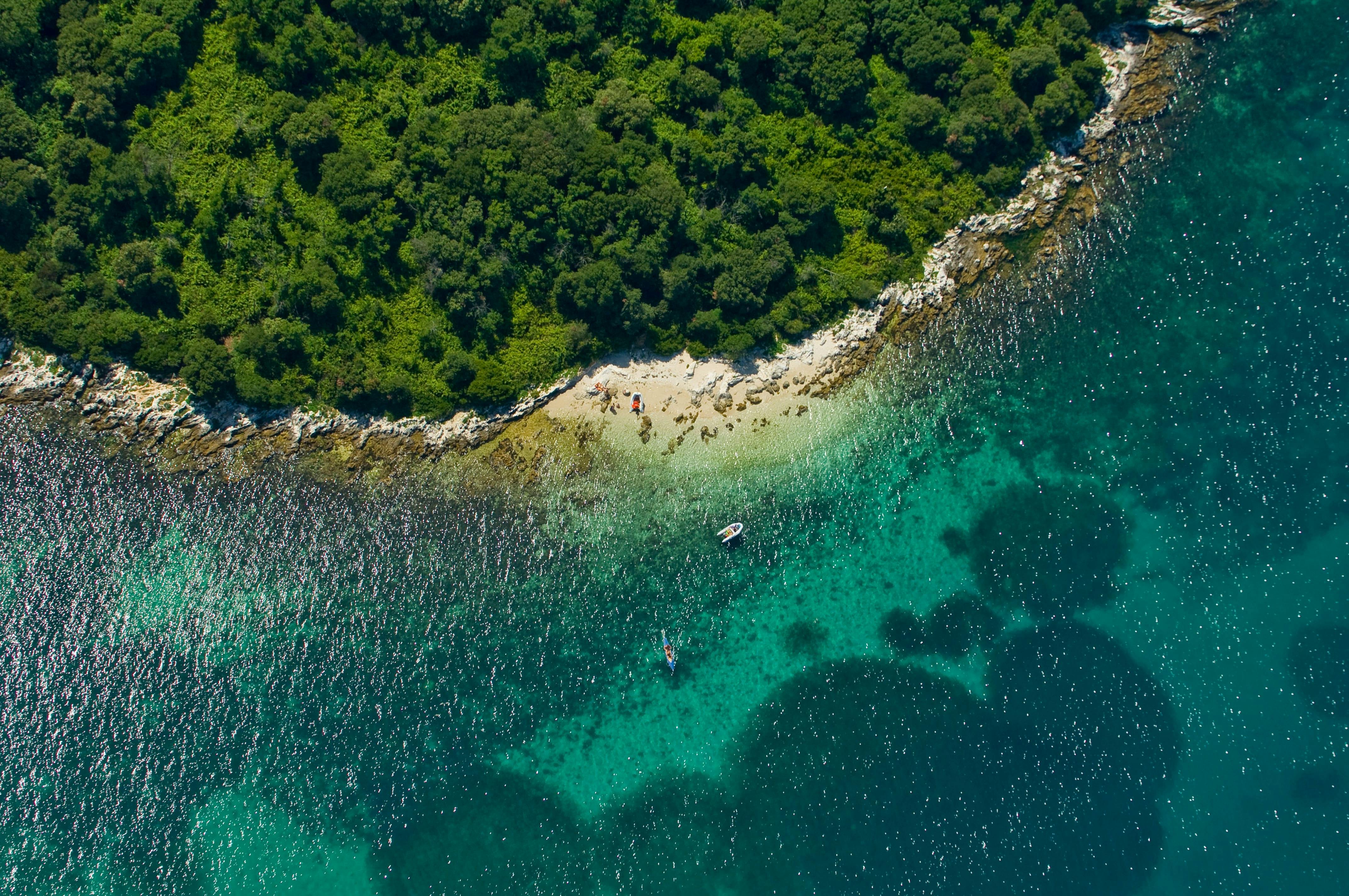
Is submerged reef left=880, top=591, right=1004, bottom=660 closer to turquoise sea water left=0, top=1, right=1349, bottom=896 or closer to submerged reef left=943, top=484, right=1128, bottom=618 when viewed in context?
turquoise sea water left=0, top=1, right=1349, bottom=896

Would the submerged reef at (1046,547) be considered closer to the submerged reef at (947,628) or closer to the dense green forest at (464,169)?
the submerged reef at (947,628)

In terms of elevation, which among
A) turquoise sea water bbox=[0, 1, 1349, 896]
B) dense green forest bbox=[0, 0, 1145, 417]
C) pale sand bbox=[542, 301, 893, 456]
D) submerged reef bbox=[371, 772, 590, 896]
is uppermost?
dense green forest bbox=[0, 0, 1145, 417]

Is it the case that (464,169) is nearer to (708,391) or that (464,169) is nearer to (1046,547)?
(708,391)

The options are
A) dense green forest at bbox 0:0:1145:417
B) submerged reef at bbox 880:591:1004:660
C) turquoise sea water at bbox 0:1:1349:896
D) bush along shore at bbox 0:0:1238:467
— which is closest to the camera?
dense green forest at bbox 0:0:1145:417

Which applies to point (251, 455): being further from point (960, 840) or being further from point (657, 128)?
point (960, 840)

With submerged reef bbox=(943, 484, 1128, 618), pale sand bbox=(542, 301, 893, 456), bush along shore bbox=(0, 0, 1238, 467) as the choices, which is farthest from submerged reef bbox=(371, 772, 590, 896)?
submerged reef bbox=(943, 484, 1128, 618)
